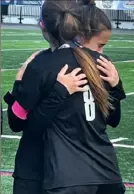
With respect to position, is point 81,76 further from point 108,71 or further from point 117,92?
point 117,92

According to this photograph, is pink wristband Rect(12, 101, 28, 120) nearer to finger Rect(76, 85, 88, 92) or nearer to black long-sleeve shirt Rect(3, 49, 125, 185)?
black long-sleeve shirt Rect(3, 49, 125, 185)

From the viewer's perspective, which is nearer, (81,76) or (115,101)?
(81,76)

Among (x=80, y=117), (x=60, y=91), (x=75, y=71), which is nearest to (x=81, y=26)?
(x=75, y=71)

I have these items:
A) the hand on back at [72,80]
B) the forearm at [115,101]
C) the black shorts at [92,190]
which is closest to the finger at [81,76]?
the hand on back at [72,80]

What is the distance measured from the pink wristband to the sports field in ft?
10.3

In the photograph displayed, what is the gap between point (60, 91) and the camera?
3.80 meters

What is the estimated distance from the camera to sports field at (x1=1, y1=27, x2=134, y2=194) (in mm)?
7895

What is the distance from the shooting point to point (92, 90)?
3.84 meters

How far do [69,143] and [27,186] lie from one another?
0.95 feet

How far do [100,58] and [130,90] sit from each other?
10.7 metres

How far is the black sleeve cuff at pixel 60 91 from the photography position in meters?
3.80

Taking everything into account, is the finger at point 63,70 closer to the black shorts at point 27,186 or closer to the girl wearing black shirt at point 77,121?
the girl wearing black shirt at point 77,121

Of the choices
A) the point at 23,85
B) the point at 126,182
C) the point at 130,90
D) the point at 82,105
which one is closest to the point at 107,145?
the point at 82,105

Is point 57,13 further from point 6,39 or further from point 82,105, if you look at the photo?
point 6,39
